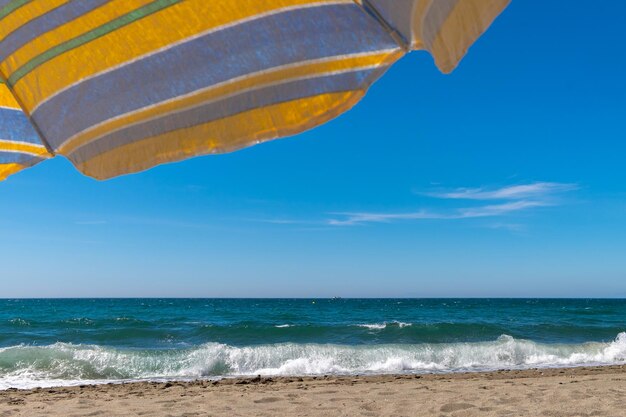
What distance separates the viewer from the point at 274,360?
12531 millimetres

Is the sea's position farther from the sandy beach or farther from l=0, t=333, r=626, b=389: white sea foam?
the sandy beach

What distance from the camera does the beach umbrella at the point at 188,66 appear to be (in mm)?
1373

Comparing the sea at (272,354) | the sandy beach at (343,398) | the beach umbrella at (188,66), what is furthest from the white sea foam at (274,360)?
the beach umbrella at (188,66)

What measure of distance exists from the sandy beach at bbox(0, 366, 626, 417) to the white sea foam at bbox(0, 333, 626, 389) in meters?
1.84

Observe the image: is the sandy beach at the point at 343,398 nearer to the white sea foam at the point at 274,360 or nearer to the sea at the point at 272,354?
the sea at the point at 272,354

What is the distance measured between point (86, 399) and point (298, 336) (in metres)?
10.2

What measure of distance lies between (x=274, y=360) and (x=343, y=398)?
529 cm

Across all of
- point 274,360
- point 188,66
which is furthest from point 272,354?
point 188,66

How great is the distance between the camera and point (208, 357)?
481 inches

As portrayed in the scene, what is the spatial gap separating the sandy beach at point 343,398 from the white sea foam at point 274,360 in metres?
1.84

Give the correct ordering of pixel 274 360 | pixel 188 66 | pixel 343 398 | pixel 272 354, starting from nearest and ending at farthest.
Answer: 1. pixel 188 66
2. pixel 343 398
3. pixel 274 360
4. pixel 272 354

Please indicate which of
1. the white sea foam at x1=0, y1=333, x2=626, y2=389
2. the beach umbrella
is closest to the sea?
the white sea foam at x1=0, y1=333, x2=626, y2=389

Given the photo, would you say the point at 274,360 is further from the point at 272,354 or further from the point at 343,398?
the point at 343,398

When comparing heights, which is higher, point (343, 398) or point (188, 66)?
point (188, 66)
